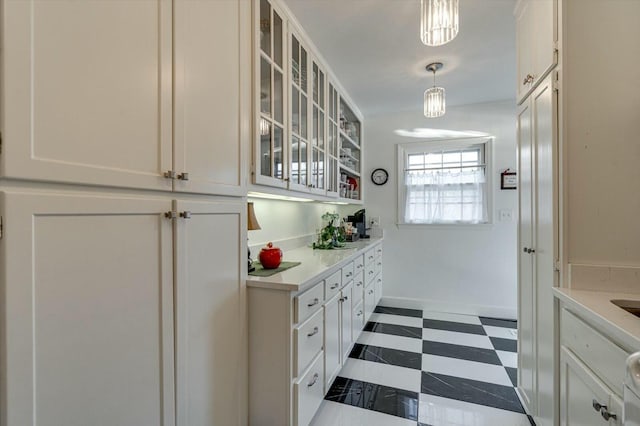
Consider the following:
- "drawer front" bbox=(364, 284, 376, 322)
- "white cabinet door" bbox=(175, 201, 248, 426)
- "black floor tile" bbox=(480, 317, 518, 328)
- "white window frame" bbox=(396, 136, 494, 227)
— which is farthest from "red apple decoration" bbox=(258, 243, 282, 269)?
"black floor tile" bbox=(480, 317, 518, 328)

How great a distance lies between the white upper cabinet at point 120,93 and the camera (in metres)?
0.62

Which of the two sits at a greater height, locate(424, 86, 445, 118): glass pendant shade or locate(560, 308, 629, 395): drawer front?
locate(424, 86, 445, 118): glass pendant shade

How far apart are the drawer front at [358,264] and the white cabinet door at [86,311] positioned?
158cm

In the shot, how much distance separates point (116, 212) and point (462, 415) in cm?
203

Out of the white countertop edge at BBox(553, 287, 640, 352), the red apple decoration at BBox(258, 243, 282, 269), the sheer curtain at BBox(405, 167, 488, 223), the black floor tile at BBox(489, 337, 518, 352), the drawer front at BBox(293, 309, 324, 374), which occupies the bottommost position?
the black floor tile at BBox(489, 337, 518, 352)

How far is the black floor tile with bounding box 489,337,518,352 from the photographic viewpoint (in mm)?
2484

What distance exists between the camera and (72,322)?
28.0 inches

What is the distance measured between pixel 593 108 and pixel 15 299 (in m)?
1.97

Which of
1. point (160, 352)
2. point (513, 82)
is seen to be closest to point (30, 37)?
point (160, 352)

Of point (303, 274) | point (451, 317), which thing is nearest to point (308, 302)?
point (303, 274)

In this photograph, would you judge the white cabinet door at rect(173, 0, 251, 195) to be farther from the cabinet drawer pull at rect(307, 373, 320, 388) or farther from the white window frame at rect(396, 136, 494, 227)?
the white window frame at rect(396, 136, 494, 227)

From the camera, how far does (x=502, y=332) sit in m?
2.83

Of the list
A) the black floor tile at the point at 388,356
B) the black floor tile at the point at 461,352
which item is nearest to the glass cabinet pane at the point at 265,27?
the black floor tile at the point at 388,356

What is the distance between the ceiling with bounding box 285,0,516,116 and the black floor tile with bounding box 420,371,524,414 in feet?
7.84
